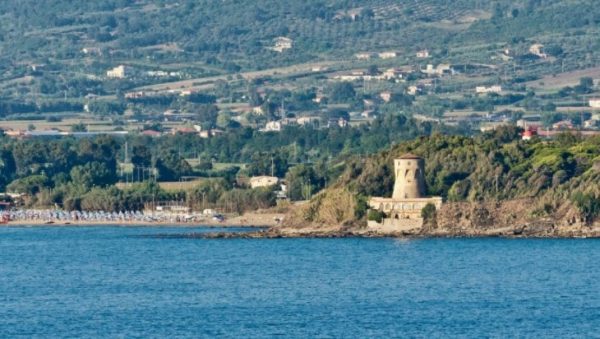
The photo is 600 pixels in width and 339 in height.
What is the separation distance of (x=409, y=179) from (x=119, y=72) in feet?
374

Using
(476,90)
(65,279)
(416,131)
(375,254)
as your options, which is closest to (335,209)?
(375,254)

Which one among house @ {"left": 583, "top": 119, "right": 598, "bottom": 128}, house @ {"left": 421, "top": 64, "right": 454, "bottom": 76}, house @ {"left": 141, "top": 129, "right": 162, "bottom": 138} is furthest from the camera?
house @ {"left": 421, "top": 64, "right": 454, "bottom": 76}

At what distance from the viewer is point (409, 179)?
82875 millimetres

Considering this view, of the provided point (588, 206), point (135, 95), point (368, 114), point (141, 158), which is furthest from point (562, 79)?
point (588, 206)

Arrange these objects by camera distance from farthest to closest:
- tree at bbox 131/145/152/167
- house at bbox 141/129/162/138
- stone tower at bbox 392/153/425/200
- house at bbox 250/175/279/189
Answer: house at bbox 141/129/162/138 < tree at bbox 131/145/152/167 < house at bbox 250/175/279/189 < stone tower at bbox 392/153/425/200

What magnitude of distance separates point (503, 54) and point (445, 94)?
1346cm

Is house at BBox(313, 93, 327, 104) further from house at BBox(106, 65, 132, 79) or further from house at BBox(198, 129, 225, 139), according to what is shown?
house at BBox(198, 129, 225, 139)

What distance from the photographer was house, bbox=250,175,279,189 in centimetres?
10788

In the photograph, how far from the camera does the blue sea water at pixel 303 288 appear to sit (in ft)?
172

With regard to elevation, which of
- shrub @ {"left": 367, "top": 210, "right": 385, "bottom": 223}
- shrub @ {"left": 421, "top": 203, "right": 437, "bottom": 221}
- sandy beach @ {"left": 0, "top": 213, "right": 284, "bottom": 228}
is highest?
shrub @ {"left": 421, "top": 203, "right": 437, "bottom": 221}

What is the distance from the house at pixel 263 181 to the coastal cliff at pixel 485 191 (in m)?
15.8

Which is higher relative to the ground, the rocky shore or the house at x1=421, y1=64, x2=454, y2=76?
the house at x1=421, y1=64, x2=454, y2=76

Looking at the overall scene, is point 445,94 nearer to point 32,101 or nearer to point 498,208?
point 32,101

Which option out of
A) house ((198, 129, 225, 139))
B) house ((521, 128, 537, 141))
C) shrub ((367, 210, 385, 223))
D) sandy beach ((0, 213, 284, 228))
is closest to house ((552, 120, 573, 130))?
house ((198, 129, 225, 139))
